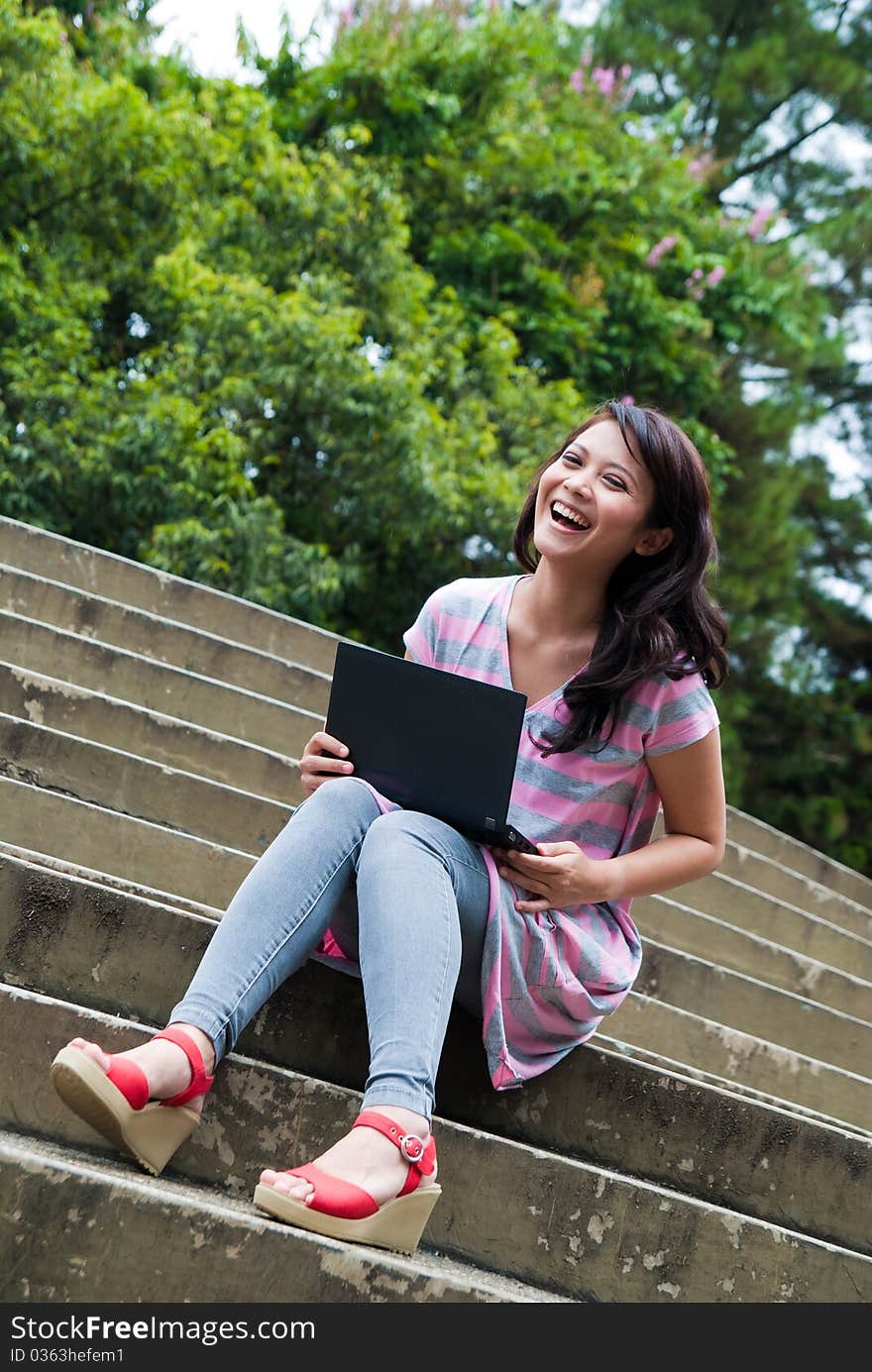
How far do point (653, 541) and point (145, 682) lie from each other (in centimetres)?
181

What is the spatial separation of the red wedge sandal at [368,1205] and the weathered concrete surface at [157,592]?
121 inches

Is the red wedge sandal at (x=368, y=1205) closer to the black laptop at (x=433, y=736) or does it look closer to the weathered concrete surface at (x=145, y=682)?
the black laptop at (x=433, y=736)

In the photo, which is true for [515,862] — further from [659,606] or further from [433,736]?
[659,606]

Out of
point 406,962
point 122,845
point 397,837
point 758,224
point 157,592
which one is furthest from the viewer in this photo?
point 758,224

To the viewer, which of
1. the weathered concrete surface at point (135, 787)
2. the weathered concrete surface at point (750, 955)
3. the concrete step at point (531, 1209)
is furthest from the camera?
the weathered concrete surface at point (750, 955)

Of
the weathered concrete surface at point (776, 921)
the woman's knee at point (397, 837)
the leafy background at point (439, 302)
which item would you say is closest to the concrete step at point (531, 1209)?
the woman's knee at point (397, 837)

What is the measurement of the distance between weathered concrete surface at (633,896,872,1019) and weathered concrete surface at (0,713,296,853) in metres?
1.15

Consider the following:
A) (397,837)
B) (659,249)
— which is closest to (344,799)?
(397,837)

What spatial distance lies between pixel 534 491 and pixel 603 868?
668 millimetres

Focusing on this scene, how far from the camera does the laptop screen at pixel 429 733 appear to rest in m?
1.87

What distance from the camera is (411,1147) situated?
1618mm

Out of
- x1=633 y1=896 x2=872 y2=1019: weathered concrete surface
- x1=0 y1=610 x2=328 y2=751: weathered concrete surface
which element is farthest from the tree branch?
x1=0 y1=610 x2=328 y2=751: weathered concrete surface

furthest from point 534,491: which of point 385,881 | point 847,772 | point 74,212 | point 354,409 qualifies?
point 847,772

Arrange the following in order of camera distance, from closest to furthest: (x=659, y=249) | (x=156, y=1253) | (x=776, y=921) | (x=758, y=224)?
(x=156, y=1253) → (x=776, y=921) → (x=659, y=249) → (x=758, y=224)
